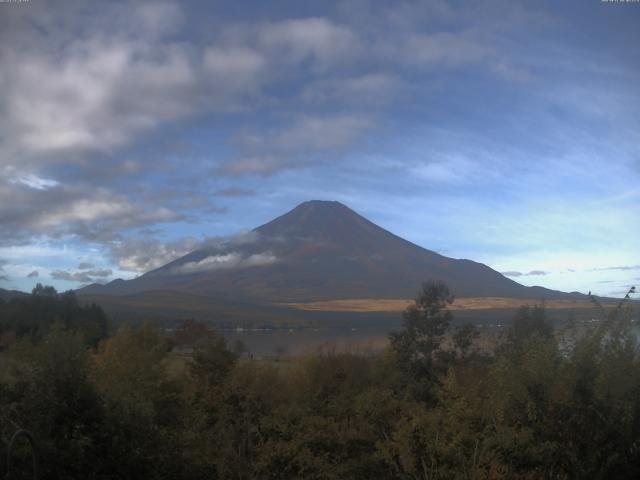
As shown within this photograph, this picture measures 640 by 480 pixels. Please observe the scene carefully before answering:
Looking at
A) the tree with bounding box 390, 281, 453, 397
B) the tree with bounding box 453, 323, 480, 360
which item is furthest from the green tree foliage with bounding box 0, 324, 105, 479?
the tree with bounding box 453, 323, 480, 360

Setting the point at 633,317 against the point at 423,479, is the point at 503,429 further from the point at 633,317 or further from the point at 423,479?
the point at 633,317

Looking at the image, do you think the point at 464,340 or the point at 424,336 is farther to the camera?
the point at 464,340

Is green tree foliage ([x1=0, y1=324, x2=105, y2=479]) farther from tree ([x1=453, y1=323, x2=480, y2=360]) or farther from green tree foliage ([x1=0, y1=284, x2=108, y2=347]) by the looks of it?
green tree foliage ([x1=0, y1=284, x2=108, y2=347])

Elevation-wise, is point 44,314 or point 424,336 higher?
point 44,314

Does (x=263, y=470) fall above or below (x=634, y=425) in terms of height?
below

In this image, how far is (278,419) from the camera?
11906 mm

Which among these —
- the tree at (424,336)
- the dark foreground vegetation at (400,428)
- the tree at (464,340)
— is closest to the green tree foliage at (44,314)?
the tree at (424,336)

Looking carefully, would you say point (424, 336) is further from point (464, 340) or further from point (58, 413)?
point (58, 413)

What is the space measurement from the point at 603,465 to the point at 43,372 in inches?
258

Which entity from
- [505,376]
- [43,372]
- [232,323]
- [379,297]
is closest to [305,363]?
[505,376]

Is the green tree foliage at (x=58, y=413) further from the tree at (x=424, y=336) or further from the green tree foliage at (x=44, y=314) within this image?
the green tree foliage at (x=44, y=314)

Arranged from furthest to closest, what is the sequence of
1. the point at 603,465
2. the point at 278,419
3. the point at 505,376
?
1. the point at 278,419
2. the point at 505,376
3. the point at 603,465

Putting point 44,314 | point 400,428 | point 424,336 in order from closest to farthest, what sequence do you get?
point 400,428 < point 424,336 < point 44,314

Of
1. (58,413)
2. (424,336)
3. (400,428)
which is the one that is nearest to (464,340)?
(424,336)
